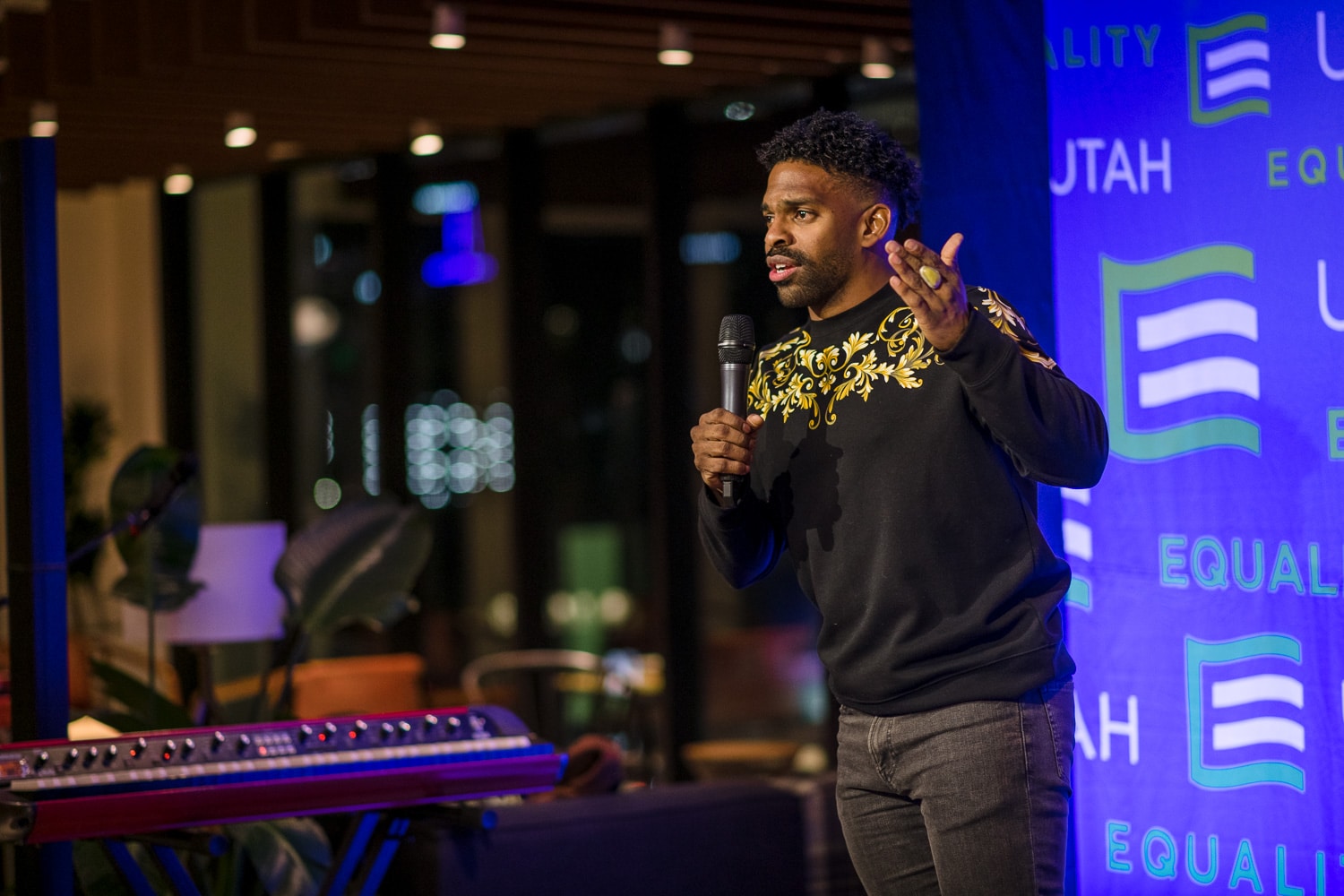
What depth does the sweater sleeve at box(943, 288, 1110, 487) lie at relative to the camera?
1984mm

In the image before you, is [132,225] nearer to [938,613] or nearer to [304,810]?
[304,810]

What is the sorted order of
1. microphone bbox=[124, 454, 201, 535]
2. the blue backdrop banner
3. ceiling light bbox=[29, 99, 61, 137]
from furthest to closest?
ceiling light bbox=[29, 99, 61, 137] → microphone bbox=[124, 454, 201, 535] → the blue backdrop banner

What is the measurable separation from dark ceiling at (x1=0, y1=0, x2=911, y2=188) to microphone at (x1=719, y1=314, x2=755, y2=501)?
8.92 ft

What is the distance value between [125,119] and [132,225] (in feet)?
7.89

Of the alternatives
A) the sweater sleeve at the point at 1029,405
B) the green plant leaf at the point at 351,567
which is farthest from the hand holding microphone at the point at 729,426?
the green plant leaf at the point at 351,567

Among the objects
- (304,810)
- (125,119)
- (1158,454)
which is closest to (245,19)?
(125,119)

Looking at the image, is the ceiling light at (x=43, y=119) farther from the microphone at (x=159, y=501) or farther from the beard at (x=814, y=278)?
the beard at (x=814, y=278)

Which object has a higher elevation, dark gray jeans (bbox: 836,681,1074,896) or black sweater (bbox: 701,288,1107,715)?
black sweater (bbox: 701,288,1107,715)

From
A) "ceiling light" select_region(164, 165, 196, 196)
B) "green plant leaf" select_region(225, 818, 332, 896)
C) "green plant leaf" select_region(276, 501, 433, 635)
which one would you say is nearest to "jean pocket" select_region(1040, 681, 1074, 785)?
"green plant leaf" select_region(225, 818, 332, 896)

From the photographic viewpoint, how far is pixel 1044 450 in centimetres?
204

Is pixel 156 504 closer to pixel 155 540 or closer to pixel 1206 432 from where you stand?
pixel 155 540

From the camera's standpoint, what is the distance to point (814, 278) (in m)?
2.28

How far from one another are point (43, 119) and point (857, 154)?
5.13 meters

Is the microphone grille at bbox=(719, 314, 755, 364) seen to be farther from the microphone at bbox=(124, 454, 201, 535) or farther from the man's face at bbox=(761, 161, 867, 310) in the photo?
the microphone at bbox=(124, 454, 201, 535)
